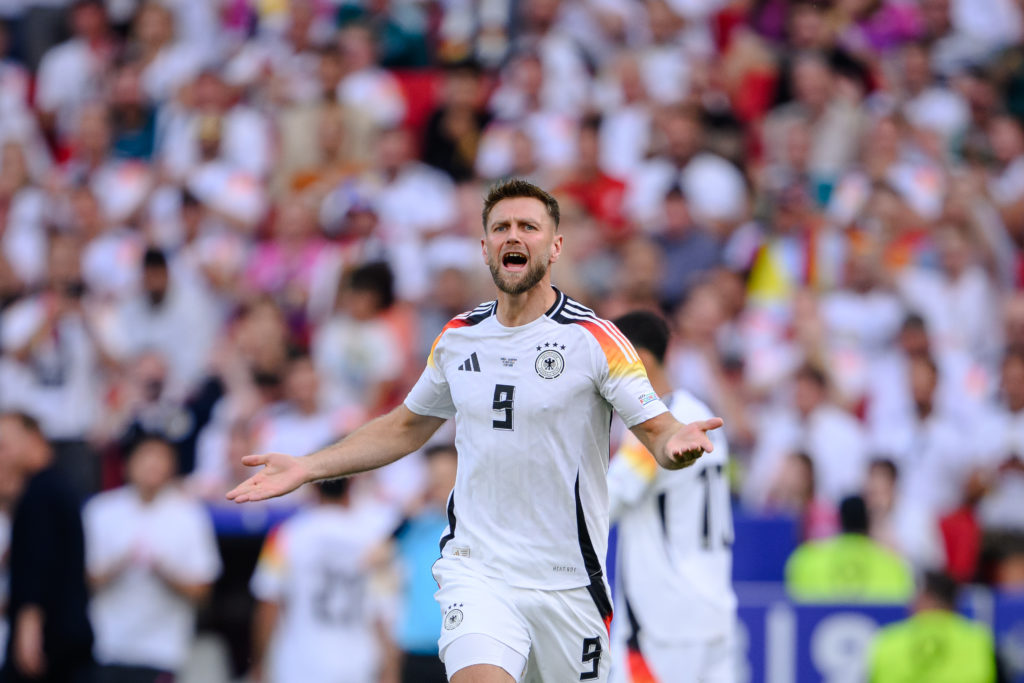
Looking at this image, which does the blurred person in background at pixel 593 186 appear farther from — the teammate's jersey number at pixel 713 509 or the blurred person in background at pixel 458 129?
the teammate's jersey number at pixel 713 509

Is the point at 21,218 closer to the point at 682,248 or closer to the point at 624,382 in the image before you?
the point at 682,248

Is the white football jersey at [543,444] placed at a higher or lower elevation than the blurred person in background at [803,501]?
higher

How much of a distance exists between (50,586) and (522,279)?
19.1 ft

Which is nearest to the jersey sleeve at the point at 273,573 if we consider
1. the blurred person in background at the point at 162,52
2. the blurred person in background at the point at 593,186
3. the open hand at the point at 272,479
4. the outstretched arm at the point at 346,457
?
the blurred person in background at the point at 593,186

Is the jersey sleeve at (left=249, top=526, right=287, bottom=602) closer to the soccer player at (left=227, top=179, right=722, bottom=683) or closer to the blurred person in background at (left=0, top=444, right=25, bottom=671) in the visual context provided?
the blurred person in background at (left=0, top=444, right=25, bottom=671)

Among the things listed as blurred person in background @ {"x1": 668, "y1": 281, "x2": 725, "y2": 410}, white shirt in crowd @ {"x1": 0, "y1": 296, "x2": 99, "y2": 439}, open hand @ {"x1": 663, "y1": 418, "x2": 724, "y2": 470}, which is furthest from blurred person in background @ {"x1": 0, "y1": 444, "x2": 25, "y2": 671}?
open hand @ {"x1": 663, "y1": 418, "x2": 724, "y2": 470}

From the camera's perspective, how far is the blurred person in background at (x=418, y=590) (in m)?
10.6

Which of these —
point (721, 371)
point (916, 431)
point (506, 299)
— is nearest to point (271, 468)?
point (506, 299)

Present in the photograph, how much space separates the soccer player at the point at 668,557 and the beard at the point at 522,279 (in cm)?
166

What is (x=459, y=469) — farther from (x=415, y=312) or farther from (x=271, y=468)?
(x=415, y=312)

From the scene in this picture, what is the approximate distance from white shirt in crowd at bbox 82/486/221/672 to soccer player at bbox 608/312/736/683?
4336 millimetres

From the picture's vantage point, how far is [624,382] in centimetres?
594

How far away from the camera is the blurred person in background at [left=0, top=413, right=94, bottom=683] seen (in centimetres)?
1052

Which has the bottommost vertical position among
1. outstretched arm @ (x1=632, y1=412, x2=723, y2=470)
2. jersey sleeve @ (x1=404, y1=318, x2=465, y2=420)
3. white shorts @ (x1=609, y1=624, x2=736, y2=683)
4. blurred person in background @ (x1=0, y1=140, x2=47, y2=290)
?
white shorts @ (x1=609, y1=624, x2=736, y2=683)
